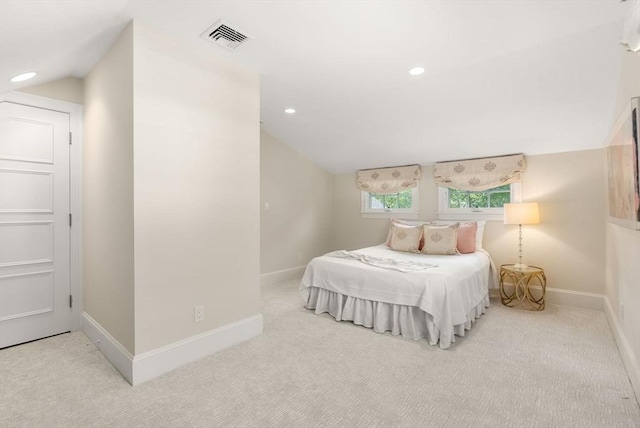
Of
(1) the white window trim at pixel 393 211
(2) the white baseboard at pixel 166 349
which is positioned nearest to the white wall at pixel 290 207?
(1) the white window trim at pixel 393 211

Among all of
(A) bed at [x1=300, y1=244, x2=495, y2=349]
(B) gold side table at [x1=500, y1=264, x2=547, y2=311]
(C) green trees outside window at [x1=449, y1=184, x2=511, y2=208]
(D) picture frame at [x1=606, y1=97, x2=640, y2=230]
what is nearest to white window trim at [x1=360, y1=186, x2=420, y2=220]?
(C) green trees outside window at [x1=449, y1=184, x2=511, y2=208]

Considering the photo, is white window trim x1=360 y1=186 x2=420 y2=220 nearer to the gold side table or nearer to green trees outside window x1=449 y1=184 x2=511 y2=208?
green trees outside window x1=449 y1=184 x2=511 y2=208

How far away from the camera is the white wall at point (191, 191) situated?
2109 mm

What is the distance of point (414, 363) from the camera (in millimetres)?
2295

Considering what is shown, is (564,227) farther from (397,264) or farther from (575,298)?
(397,264)

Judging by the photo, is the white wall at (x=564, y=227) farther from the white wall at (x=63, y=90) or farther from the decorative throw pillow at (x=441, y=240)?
the white wall at (x=63, y=90)

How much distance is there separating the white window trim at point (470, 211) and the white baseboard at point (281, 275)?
95.4 inches

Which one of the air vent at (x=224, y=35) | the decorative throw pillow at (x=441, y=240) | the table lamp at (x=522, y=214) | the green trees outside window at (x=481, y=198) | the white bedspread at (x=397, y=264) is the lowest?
the white bedspread at (x=397, y=264)

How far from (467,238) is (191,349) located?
3.34 meters

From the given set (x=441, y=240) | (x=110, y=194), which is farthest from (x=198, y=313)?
(x=441, y=240)

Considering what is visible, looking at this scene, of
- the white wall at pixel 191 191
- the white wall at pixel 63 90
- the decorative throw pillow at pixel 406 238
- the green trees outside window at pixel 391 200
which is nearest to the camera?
the white wall at pixel 191 191

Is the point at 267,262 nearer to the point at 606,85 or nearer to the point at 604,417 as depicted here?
the point at 604,417

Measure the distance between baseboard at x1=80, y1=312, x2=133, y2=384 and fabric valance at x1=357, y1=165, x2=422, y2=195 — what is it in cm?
406

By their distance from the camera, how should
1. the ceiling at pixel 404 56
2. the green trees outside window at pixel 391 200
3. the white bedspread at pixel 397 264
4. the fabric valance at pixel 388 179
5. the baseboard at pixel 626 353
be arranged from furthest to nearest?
the green trees outside window at pixel 391 200, the fabric valance at pixel 388 179, the white bedspread at pixel 397 264, the ceiling at pixel 404 56, the baseboard at pixel 626 353
